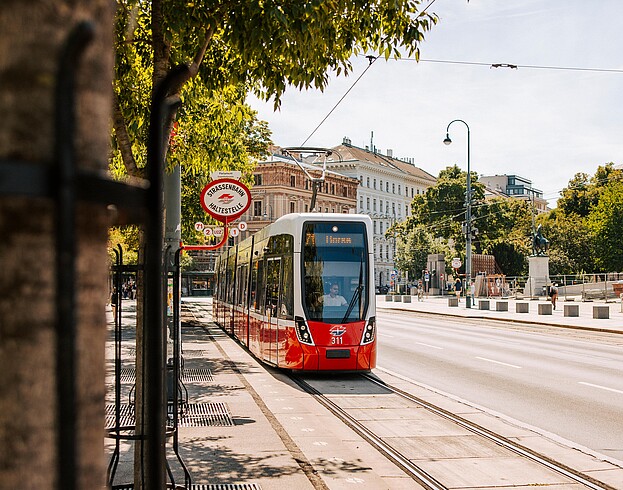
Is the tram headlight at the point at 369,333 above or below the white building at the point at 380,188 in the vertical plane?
below

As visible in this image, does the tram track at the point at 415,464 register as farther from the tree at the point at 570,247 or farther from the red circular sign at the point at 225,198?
the tree at the point at 570,247

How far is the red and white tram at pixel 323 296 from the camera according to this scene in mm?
15711

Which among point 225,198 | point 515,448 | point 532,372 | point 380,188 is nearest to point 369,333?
point 532,372


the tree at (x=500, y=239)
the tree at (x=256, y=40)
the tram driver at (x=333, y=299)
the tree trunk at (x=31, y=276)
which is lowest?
the tram driver at (x=333, y=299)

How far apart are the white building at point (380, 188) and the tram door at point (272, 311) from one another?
303 ft

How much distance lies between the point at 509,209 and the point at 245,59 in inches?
3734

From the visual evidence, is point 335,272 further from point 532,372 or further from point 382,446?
point 382,446

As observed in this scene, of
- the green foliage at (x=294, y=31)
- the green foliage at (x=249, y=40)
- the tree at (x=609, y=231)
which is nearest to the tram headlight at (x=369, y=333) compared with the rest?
the green foliage at (x=249, y=40)

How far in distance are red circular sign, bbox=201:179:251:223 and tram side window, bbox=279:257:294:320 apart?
2.21m

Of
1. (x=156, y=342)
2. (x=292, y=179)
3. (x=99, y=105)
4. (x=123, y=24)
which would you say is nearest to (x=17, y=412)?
(x=99, y=105)

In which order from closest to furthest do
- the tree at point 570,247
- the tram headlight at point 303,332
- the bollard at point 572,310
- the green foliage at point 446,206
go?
the tram headlight at point 303,332 → the bollard at point 572,310 → the tree at point 570,247 → the green foliage at point 446,206

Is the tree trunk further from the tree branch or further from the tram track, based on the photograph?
the tree branch

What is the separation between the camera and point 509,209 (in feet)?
328

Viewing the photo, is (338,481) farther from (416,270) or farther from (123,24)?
(416,270)
